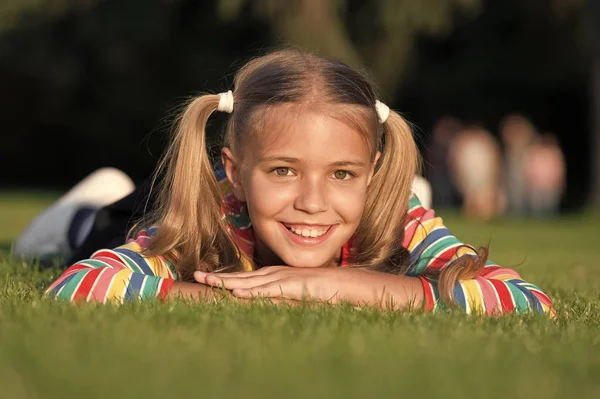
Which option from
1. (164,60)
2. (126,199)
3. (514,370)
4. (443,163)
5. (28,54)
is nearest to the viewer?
(514,370)

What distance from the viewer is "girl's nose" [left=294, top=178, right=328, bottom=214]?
14.1 ft

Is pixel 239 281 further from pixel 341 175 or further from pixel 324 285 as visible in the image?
pixel 341 175

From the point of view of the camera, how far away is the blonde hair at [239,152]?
4523 millimetres

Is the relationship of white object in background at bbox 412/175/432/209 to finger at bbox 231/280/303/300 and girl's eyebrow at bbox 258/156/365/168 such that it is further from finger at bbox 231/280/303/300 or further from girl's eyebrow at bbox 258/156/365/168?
finger at bbox 231/280/303/300

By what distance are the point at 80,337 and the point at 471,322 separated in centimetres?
147

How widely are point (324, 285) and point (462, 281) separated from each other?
0.60m

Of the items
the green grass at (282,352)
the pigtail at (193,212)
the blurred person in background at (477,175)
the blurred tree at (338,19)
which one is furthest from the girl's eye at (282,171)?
the blurred person in background at (477,175)

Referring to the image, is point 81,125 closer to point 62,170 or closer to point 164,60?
point 62,170

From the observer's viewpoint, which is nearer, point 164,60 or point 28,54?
point 28,54

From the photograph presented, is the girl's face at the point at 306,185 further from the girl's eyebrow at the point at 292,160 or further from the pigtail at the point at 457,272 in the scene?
the pigtail at the point at 457,272

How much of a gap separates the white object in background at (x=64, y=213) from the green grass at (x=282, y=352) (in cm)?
264

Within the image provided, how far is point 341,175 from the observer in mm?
4457

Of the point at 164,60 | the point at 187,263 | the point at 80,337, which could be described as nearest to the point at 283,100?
the point at 187,263

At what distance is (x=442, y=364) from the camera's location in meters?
2.85
